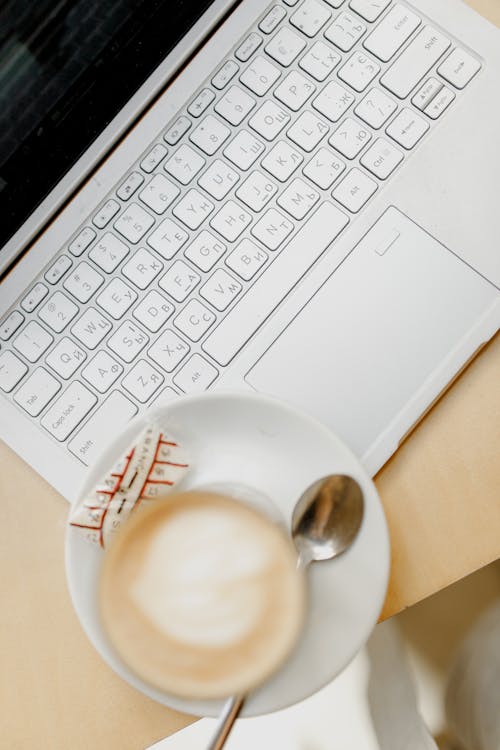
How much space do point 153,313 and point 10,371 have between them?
0.09 metres

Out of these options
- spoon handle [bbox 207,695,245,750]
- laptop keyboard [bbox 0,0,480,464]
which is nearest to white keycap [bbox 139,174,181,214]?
laptop keyboard [bbox 0,0,480,464]

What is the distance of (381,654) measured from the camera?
71 centimetres

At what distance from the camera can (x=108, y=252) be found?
480mm

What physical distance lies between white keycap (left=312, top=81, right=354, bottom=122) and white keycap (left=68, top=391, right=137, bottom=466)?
20 centimetres

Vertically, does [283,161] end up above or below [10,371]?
above

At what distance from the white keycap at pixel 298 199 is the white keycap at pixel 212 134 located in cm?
5

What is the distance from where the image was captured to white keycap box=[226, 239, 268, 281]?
473 millimetres

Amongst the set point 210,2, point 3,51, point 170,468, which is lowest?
point 170,468

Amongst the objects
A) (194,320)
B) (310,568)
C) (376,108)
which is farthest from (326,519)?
(376,108)

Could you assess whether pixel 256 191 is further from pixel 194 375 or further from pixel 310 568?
pixel 310 568

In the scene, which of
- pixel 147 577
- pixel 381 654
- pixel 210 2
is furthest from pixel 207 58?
pixel 381 654

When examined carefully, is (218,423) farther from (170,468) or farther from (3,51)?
(3,51)

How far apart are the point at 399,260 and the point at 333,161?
69 millimetres

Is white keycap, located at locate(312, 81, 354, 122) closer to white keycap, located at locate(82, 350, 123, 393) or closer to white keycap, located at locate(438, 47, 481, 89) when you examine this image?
white keycap, located at locate(438, 47, 481, 89)
